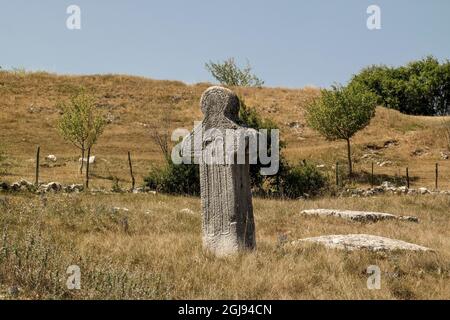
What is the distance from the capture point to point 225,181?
8.50m

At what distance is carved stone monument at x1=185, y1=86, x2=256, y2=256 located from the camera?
8.40 metres

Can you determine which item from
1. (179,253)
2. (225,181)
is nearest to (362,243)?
(225,181)

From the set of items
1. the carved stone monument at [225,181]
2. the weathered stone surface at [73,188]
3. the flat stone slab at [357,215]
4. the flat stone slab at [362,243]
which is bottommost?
the flat stone slab at [357,215]

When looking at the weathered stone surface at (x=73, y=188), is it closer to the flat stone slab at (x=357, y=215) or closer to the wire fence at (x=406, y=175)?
the flat stone slab at (x=357, y=215)

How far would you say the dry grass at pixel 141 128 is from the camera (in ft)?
108

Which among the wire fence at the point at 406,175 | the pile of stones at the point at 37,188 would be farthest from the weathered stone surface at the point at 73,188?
the wire fence at the point at 406,175

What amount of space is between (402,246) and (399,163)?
30.5 meters

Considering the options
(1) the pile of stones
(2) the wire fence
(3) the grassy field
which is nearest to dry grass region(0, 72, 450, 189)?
(2) the wire fence

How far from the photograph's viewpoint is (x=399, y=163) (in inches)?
1494

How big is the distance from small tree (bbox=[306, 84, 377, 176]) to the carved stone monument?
26631 mm

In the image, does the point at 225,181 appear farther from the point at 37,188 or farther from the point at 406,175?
the point at 406,175

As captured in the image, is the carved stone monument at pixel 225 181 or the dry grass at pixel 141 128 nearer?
the carved stone monument at pixel 225 181

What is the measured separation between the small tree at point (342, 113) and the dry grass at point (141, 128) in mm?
2724

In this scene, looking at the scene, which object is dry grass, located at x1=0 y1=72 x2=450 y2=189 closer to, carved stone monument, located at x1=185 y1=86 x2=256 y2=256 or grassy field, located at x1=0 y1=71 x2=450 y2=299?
grassy field, located at x1=0 y1=71 x2=450 y2=299
